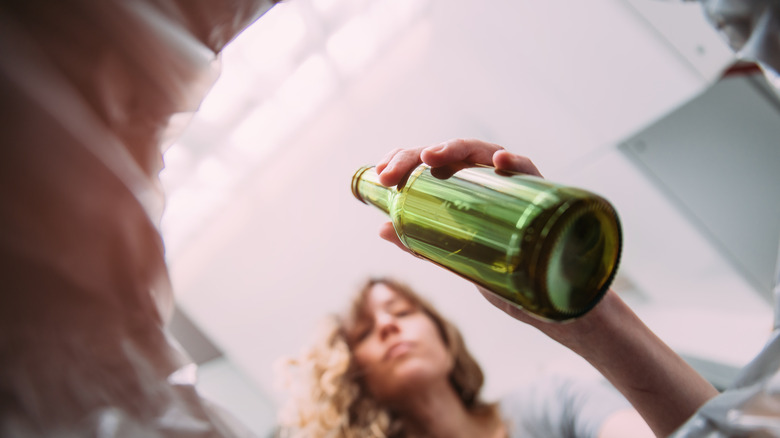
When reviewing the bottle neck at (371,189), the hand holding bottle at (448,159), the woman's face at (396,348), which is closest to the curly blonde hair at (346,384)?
the woman's face at (396,348)

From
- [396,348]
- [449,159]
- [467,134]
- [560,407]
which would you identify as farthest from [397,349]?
[467,134]

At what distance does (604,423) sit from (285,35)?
116 cm

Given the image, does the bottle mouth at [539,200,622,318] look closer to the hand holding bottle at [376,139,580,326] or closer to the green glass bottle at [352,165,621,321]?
the green glass bottle at [352,165,621,321]

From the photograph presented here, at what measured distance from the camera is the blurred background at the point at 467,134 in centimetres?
103

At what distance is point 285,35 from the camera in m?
1.01

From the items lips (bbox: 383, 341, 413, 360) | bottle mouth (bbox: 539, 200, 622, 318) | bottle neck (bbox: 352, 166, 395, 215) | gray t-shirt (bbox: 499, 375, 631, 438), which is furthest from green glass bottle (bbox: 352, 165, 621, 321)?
gray t-shirt (bbox: 499, 375, 631, 438)

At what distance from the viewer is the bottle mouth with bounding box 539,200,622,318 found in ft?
0.96

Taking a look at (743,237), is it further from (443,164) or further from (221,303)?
(221,303)

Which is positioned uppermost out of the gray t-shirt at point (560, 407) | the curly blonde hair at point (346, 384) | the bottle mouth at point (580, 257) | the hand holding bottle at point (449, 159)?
the hand holding bottle at point (449, 159)

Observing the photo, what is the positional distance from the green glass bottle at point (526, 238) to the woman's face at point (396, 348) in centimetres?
70

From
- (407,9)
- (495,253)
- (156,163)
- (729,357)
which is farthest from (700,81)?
(156,163)

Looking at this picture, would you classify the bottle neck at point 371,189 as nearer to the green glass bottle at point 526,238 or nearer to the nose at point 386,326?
the green glass bottle at point 526,238

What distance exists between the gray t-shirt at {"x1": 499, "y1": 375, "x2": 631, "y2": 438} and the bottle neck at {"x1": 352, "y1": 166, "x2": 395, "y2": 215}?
78cm

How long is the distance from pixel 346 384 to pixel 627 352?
0.86m
